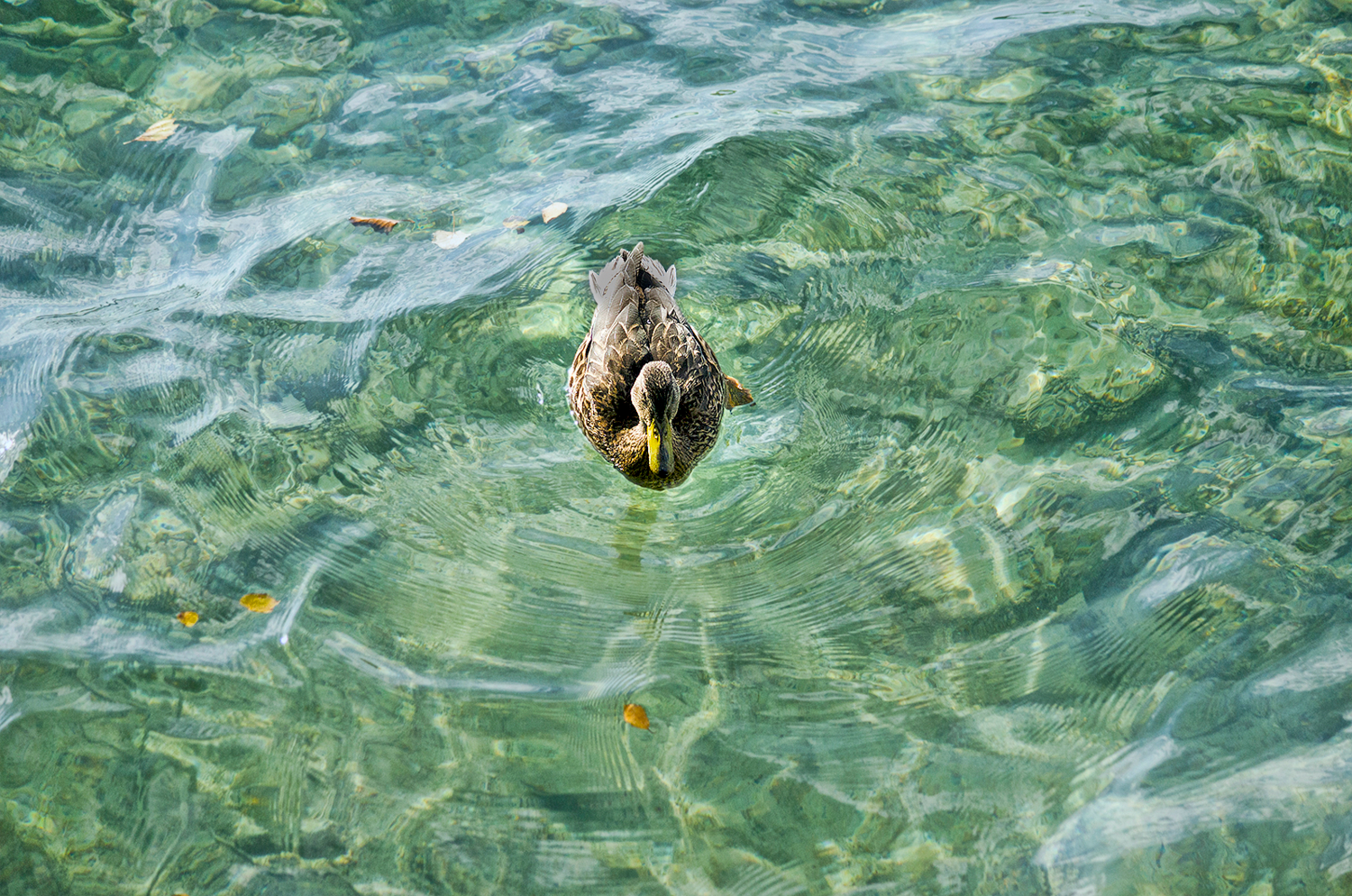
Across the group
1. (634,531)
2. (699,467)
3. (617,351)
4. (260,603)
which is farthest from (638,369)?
(260,603)

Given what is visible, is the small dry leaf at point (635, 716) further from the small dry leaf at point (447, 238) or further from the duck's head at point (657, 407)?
the small dry leaf at point (447, 238)

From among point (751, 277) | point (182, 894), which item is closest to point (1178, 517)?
point (751, 277)

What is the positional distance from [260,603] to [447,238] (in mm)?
2589

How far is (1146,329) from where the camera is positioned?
17.8 ft

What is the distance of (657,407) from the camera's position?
486 centimetres

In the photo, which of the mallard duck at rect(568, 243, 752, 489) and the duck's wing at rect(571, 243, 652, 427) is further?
the duck's wing at rect(571, 243, 652, 427)

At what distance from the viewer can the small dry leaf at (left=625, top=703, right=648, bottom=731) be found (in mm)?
4043

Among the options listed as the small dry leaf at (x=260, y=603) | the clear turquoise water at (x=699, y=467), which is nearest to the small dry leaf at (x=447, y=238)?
the clear turquoise water at (x=699, y=467)

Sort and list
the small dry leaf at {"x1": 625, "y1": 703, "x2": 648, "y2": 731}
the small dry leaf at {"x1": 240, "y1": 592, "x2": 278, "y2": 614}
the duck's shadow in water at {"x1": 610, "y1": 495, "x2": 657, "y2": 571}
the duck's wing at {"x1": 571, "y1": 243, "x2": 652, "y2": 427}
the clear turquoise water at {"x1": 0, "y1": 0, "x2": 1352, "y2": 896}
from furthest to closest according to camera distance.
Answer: the duck's wing at {"x1": 571, "y1": 243, "x2": 652, "y2": 427}
the duck's shadow in water at {"x1": 610, "y1": 495, "x2": 657, "y2": 571}
the small dry leaf at {"x1": 240, "y1": 592, "x2": 278, "y2": 614}
the small dry leaf at {"x1": 625, "y1": 703, "x2": 648, "y2": 731}
the clear turquoise water at {"x1": 0, "y1": 0, "x2": 1352, "y2": 896}

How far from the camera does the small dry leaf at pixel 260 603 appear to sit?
14.5ft

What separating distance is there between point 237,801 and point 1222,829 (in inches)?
135

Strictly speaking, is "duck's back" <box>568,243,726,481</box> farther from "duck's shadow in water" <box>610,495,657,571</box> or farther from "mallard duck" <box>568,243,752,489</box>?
"duck's shadow in water" <box>610,495,657,571</box>

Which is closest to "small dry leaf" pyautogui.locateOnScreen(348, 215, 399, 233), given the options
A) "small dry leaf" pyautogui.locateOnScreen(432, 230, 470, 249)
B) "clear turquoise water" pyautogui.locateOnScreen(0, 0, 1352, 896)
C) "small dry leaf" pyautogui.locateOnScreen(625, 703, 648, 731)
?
"clear turquoise water" pyautogui.locateOnScreen(0, 0, 1352, 896)

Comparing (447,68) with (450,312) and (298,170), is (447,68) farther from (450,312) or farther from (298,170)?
(450,312)
